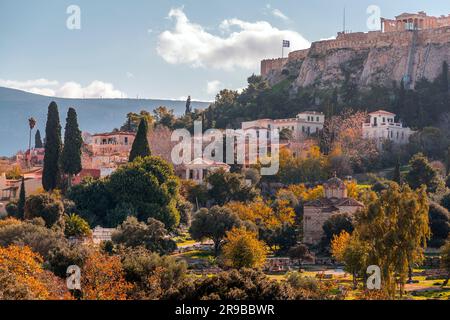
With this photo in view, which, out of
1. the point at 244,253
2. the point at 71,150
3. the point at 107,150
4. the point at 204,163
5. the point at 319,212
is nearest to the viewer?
the point at 244,253

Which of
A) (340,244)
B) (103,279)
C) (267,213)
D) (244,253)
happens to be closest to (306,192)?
(267,213)

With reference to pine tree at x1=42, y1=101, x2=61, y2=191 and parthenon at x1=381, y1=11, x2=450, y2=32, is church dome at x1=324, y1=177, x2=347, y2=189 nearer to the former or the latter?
pine tree at x1=42, y1=101, x2=61, y2=191

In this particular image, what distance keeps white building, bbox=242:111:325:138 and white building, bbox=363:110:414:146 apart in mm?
6378

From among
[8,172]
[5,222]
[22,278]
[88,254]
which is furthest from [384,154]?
[22,278]

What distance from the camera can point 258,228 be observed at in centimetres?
6050

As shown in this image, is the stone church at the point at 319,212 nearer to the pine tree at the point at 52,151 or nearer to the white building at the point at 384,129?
the pine tree at the point at 52,151

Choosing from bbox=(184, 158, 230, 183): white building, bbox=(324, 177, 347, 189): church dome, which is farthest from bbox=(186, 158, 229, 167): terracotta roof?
bbox=(324, 177, 347, 189): church dome

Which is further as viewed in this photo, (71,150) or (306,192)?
(306,192)

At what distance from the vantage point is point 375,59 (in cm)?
10938

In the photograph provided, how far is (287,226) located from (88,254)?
21001 mm

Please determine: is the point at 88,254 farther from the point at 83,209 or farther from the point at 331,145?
the point at 331,145

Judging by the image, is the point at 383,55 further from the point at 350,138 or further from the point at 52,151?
the point at 52,151

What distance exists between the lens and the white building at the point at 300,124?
3767 inches

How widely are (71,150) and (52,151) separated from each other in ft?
4.41
